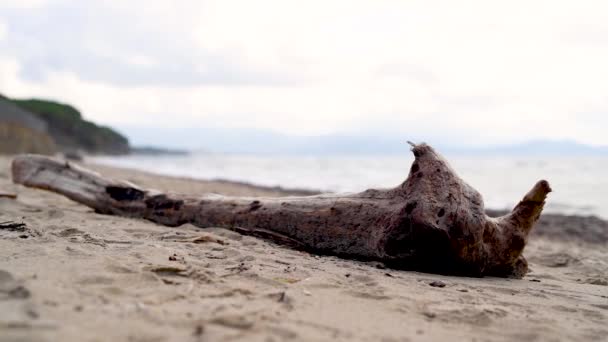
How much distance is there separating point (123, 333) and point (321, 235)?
2201 millimetres

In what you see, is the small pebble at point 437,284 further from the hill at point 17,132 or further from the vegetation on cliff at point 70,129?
the vegetation on cliff at point 70,129

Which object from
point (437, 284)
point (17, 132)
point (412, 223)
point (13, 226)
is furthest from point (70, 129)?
point (437, 284)

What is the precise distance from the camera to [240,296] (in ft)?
7.78

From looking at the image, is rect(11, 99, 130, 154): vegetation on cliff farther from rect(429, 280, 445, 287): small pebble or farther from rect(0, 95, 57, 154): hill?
rect(429, 280, 445, 287): small pebble

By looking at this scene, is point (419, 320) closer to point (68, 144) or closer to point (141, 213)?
point (141, 213)

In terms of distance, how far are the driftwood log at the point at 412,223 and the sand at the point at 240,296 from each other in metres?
0.16

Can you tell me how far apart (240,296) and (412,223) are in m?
1.47

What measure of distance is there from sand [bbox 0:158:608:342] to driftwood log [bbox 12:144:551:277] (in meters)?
0.16

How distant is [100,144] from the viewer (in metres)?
53.6

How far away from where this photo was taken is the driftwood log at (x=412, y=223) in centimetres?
341

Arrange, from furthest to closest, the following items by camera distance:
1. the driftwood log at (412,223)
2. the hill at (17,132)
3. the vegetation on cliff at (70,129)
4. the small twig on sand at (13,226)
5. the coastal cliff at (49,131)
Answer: the vegetation on cliff at (70,129) → the coastal cliff at (49,131) → the hill at (17,132) → the small twig on sand at (13,226) → the driftwood log at (412,223)

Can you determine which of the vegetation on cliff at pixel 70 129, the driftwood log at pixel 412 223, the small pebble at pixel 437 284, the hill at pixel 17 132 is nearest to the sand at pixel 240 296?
the small pebble at pixel 437 284

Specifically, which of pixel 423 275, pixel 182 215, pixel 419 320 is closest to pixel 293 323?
pixel 419 320

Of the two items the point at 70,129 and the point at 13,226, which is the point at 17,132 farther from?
the point at 70,129
